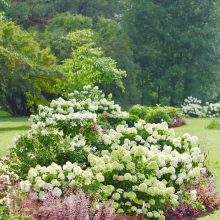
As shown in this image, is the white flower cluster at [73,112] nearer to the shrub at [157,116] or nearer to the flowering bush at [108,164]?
the flowering bush at [108,164]

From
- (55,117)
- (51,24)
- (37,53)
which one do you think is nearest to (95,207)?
(55,117)

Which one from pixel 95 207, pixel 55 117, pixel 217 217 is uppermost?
pixel 55 117

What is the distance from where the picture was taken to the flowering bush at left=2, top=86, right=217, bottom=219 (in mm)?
8492

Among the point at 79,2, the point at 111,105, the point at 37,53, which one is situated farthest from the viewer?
the point at 79,2

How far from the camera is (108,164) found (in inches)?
366

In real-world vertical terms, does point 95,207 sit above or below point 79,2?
below

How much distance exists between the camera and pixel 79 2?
53156 mm

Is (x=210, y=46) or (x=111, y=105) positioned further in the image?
(x=210, y=46)

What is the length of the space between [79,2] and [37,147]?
143 feet

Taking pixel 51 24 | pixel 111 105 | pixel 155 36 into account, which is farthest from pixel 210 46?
pixel 111 105

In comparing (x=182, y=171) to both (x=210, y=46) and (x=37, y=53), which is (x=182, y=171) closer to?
(x=37, y=53)

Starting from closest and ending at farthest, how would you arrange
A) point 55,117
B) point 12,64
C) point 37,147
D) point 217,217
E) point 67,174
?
point 67,174, point 217,217, point 37,147, point 55,117, point 12,64

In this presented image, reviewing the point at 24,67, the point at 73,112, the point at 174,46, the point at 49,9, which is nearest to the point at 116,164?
the point at 73,112

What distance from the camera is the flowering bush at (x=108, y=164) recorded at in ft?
27.9
